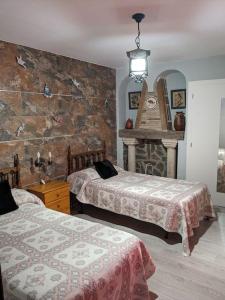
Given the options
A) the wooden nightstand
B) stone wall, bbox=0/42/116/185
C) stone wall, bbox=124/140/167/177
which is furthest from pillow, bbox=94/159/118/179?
stone wall, bbox=124/140/167/177

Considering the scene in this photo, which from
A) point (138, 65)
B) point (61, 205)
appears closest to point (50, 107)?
point (61, 205)

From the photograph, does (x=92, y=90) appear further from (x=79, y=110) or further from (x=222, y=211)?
(x=222, y=211)

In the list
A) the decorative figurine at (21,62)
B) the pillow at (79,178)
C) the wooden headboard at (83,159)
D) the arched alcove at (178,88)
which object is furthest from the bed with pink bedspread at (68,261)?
the arched alcove at (178,88)

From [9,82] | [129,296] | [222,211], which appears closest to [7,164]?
[9,82]

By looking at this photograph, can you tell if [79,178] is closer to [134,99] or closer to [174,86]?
[134,99]

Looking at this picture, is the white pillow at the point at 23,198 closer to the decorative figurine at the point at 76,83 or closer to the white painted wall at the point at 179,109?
the decorative figurine at the point at 76,83

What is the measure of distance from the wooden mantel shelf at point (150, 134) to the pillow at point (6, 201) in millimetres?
2871

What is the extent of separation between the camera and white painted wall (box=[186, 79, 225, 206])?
4.14 meters

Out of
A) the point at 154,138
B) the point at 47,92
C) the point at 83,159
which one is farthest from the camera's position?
the point at 154,138

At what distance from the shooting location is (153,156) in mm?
5191

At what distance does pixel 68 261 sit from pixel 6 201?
1.30m

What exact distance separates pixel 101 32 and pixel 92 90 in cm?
182

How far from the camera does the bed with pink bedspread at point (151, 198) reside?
118 inches

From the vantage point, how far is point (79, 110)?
4352mm
